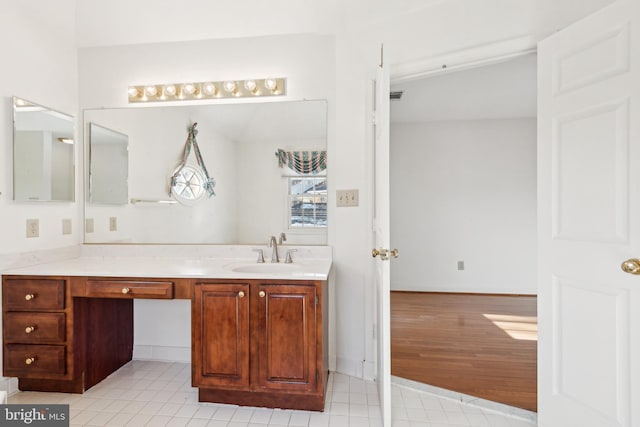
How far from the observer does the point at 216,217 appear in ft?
7.71

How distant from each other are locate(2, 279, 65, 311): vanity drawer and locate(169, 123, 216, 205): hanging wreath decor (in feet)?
2.85

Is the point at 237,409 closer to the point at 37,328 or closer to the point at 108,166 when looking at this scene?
the point at 37,328

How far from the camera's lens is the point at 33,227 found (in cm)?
203

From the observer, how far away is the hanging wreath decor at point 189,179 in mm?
2354

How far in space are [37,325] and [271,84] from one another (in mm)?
2045

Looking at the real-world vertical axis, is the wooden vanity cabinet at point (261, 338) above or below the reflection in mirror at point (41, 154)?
below

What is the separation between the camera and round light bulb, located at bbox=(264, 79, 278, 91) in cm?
226

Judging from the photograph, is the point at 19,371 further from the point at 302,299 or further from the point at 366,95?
the point at 366,95

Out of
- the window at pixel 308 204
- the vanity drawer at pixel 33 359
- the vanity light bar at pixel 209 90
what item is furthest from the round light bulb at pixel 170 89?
the vanity drawer at pixel 33 359

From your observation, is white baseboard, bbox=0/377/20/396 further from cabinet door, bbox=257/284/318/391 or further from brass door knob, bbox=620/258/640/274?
brass door knob, bbox=620/258/640/274

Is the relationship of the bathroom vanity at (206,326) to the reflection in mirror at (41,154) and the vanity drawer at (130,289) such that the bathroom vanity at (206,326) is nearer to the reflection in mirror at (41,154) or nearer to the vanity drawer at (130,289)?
the vanity drawer at (130,289)

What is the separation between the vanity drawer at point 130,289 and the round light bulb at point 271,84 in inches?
57.0

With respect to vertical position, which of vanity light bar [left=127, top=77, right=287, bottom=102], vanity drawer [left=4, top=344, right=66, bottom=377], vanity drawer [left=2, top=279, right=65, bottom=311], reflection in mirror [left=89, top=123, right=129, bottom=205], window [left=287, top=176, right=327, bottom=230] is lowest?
vanity drawer [left=4, top=344, right=66, bottom=377]

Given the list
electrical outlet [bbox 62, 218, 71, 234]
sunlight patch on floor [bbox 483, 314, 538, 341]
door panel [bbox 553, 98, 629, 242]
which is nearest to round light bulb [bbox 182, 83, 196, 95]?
electrical outlet [bbox 62, 218, 71, 234]
